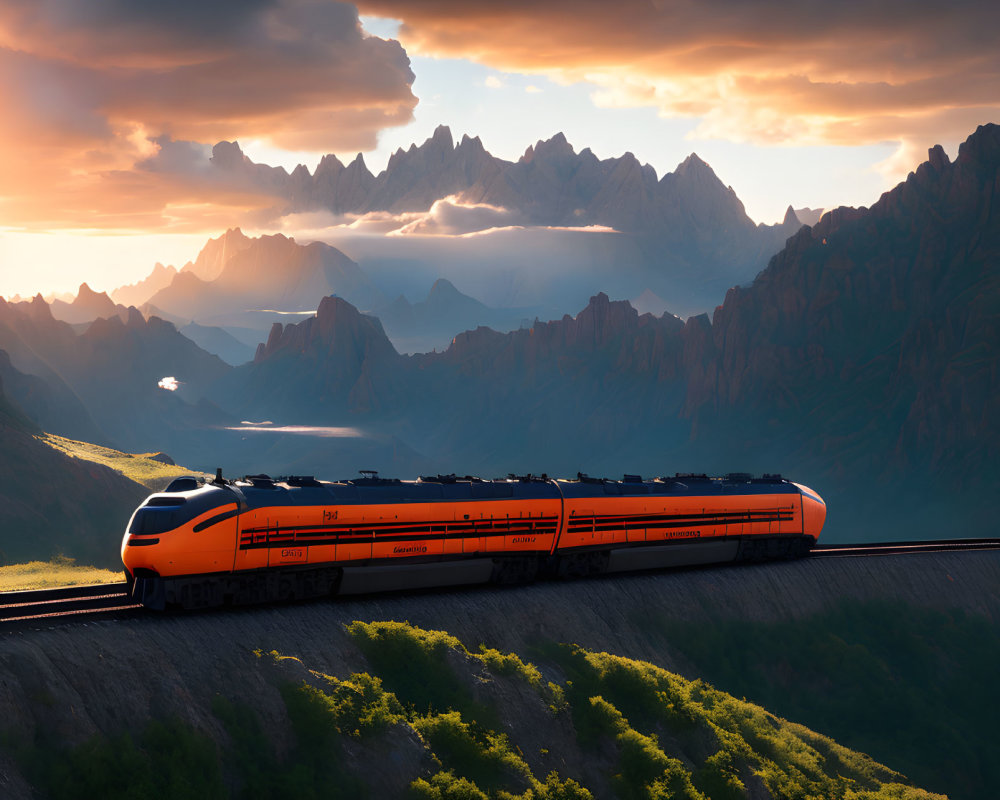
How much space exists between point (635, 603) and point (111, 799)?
86.6 feet

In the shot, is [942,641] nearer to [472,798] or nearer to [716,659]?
[716,659]

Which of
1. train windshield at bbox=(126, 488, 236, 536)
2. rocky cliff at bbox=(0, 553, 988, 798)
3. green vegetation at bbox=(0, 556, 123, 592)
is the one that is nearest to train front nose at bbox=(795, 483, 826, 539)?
rocky cliff at bbox=(0, 553, 988, 798)

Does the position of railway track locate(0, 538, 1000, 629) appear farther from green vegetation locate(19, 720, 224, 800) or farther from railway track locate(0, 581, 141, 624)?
green vegetation locate(19, 720, 224, 800)

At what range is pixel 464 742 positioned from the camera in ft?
91.7

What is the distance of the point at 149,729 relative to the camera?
2372 cm

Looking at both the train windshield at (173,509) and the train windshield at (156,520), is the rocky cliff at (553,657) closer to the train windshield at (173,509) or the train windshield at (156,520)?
the train windshield at (156,520)

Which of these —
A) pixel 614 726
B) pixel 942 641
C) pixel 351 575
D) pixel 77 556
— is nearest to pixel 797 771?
pixel 614 726

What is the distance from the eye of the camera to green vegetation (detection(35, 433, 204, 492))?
142 meters

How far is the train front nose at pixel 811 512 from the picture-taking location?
173 feet

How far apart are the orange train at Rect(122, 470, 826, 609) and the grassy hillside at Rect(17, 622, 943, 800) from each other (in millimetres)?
3468

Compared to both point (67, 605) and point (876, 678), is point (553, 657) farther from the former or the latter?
point (876, 678)

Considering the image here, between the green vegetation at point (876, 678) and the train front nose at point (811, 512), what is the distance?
14.5ft

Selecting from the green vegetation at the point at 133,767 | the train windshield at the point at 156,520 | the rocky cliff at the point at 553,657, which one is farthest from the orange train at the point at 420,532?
the green vegetation at the point at 133,767

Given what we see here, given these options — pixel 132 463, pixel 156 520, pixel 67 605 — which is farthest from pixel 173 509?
pixel 132 463
